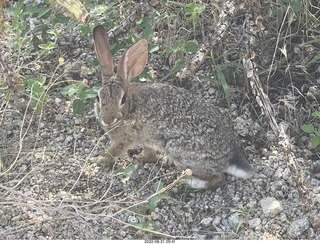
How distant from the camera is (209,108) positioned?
15.2ft

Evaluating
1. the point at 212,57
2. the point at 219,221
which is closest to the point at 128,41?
the point at 212,57

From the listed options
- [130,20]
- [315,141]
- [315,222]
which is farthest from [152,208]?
[130,20]

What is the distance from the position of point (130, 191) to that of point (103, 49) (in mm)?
1136

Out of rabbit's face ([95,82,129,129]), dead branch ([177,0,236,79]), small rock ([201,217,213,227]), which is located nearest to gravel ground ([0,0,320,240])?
small rock ([201,217,213,227])

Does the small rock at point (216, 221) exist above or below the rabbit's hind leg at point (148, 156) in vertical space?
below

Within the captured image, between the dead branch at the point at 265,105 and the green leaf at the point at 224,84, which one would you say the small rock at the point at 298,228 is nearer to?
the dead branch at the point at 265,105

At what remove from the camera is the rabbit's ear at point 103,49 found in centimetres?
438

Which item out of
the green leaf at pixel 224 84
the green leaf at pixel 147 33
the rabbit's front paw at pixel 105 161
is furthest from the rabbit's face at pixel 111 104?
the green leaf at pixel 224 84

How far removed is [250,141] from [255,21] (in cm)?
103

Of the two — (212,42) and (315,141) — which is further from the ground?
(212,42)

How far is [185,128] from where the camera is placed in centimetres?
449

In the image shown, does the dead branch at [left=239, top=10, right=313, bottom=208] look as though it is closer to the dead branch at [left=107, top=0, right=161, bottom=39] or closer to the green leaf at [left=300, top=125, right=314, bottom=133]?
the green leaf at [left=300, top=125, right=314, bottom=133]

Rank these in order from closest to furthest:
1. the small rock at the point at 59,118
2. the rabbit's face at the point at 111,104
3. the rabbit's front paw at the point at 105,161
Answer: the rabbit's face at the point at 111,104 < the rabbit's front paw at the point at 105,161 < the small rock at the point at 59,118

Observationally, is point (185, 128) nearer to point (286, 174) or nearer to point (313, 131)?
point (286, 174)
